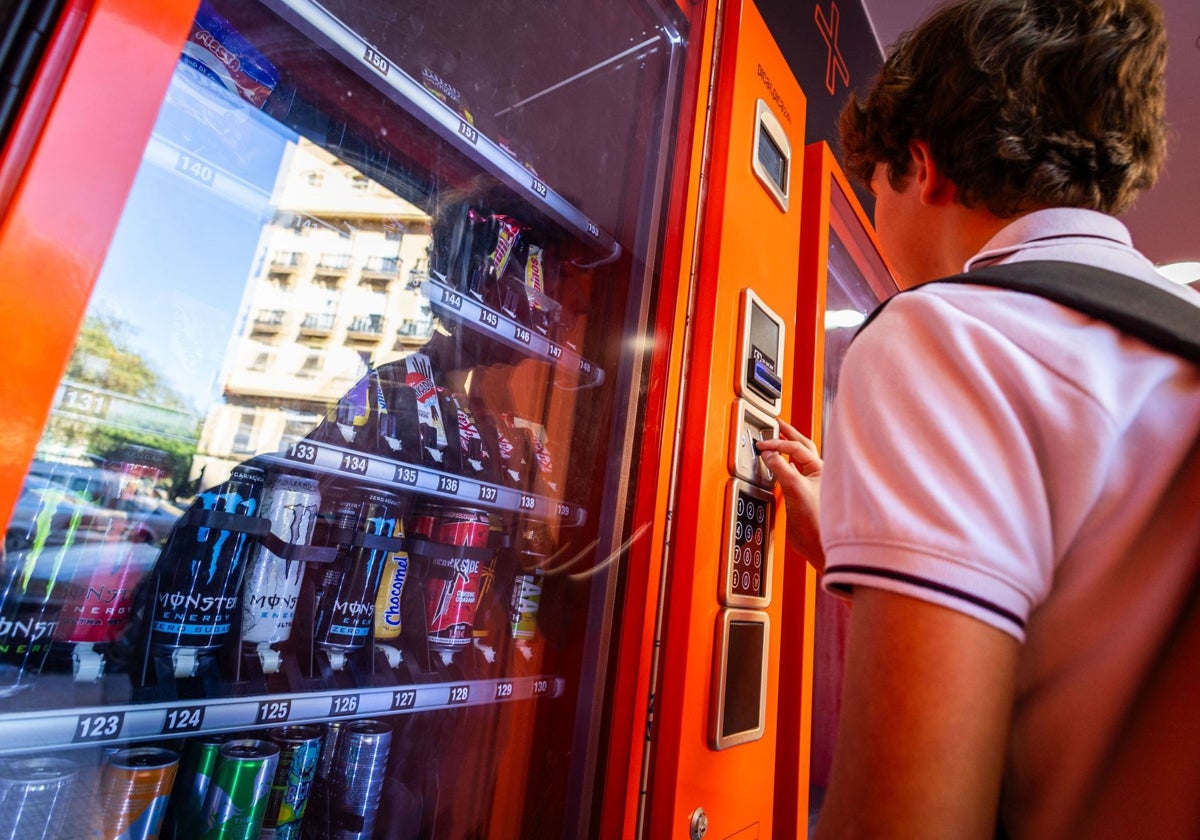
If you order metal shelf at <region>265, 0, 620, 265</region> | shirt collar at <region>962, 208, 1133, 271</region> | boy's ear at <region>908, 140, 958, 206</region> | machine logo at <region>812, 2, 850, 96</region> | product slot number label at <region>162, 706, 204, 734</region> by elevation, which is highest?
Answer: machine logo at <region>812, 2, 850, 96</region>

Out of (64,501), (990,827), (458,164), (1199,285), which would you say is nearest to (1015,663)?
(990,827)

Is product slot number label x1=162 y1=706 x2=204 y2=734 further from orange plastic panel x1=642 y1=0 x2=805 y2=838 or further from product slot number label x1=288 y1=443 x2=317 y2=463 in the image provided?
orange plastic panel x1=642 y1=0 x2=805 y2=838

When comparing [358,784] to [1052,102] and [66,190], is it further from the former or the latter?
[1052,102]

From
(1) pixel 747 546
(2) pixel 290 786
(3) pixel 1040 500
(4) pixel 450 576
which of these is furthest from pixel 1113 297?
(2) pixel 290 786

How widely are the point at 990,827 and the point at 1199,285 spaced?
6179mm

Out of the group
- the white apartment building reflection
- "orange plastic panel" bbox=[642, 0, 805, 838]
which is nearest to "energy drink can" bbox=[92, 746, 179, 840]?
the white apartment building reflection

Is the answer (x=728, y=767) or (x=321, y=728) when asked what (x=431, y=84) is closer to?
(x=321, y=728)

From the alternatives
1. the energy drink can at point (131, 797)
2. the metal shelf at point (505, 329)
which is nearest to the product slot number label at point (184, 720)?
the energy drink can at point (131, 797)

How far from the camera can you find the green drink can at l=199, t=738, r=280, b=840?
1.01 meters

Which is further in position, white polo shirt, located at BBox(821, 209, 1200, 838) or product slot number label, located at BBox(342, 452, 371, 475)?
product slot number label, located at BBox(342, 452, 371, 475)

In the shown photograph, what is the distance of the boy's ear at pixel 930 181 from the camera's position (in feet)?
2.91

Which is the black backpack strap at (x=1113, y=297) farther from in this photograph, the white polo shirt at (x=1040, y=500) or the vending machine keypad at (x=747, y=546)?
the vending machine keypad at (x=747, y=546)

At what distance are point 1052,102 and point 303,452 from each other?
1.03 metres

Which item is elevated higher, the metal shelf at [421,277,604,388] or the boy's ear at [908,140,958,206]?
the boy's ear at [908,140,958,206]
